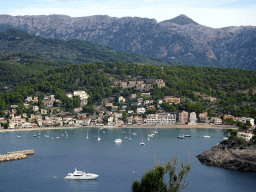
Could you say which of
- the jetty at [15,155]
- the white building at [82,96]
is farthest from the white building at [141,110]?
the jetty at [15,155]

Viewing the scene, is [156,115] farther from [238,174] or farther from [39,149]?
[238,174]

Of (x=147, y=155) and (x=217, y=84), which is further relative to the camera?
(x=217, y=84)

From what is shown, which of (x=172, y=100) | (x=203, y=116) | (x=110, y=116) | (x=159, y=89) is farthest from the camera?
(x=159, y=89)

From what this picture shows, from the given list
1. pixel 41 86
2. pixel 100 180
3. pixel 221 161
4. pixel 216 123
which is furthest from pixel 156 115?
pixel 100 180

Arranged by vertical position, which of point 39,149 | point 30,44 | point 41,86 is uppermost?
point 30,44

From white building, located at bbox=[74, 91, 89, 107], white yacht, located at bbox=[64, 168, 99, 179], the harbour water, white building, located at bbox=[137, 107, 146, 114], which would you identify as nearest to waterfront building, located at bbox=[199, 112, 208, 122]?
the harbour water

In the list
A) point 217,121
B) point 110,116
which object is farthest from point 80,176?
point 217,121

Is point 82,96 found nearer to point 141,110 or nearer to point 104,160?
point 141,110
